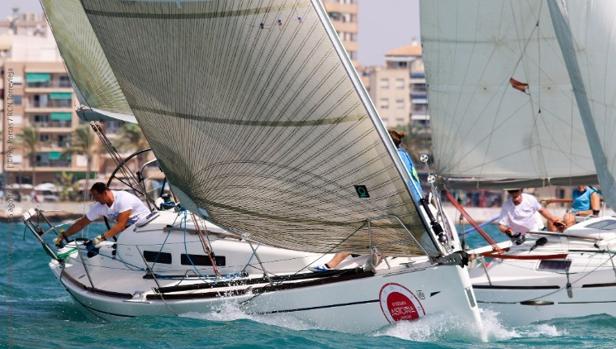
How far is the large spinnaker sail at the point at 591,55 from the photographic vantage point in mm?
15516

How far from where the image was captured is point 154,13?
1417 cm

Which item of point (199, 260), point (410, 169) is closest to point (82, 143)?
point (199, 260)

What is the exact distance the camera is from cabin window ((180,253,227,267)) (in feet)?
53.6

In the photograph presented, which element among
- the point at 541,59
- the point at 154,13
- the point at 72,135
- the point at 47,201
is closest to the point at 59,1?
the point at 154,13

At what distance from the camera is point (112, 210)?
17141 mm

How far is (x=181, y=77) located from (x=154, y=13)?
0.69m

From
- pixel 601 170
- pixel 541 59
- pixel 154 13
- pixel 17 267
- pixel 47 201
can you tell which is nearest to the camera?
pixel 154 13

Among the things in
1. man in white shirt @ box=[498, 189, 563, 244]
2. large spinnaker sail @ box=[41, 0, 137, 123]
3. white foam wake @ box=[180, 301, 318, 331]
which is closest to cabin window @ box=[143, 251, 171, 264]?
white foam wake @ box=[180, 301, 318, 331]

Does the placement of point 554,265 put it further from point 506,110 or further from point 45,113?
point 45,113

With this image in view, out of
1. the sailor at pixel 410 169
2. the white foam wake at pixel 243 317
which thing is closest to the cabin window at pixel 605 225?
the sailor at pixel 410 169

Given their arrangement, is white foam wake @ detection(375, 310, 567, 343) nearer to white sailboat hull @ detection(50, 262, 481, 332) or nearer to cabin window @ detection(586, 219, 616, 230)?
white sailboat hull @ detection(50, 262, 481, 332)

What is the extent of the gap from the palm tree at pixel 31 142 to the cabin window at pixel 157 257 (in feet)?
218

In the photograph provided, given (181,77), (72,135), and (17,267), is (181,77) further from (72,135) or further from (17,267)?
(72,135)

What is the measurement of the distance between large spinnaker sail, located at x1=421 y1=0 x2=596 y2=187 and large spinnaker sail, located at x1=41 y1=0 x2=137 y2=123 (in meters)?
4.25
